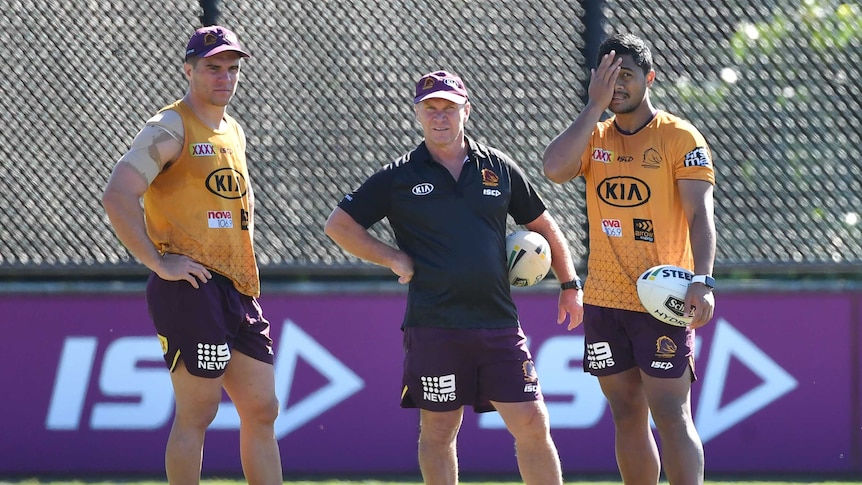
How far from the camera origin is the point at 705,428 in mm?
7523

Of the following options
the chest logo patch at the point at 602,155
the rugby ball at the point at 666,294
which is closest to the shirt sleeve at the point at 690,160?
the chest logo patch at the point at 602,155

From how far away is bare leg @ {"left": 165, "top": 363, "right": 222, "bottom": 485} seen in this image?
5445 mm

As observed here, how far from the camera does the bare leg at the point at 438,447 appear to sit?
17.9 ft

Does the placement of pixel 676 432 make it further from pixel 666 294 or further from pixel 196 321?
pixel 196 321

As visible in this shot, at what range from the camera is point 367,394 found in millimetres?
7586

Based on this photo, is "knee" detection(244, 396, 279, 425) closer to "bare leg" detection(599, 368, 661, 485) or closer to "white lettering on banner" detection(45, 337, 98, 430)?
"bare leg" detection(599, 368, 661, 485)

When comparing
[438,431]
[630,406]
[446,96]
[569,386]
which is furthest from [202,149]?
[569,386]

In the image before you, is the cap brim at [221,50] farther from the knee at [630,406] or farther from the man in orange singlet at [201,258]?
the knee at [630,406]

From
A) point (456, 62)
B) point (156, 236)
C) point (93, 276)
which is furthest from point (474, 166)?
point (93, 276)

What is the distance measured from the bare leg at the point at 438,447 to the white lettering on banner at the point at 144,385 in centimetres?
212

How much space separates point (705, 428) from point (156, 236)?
11.9ft

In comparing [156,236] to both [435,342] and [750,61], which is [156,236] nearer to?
[435,342]

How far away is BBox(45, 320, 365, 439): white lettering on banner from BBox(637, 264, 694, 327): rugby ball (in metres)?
2.73

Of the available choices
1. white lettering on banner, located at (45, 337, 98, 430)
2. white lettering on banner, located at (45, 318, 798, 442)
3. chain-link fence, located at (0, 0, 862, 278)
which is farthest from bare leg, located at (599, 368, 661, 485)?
white lettering on banner, located at (45, 337, 98, 430)
